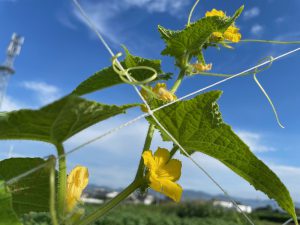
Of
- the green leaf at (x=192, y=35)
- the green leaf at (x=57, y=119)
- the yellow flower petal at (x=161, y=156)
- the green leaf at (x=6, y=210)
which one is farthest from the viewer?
the green leaf at (x=192, y=35)

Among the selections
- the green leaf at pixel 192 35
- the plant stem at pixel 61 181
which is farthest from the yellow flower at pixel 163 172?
the green leaf at pixel 192 35

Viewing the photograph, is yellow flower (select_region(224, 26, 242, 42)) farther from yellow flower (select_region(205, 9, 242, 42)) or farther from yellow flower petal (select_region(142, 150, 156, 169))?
yellow flower petal (select_region(142, 150, 156, 169))

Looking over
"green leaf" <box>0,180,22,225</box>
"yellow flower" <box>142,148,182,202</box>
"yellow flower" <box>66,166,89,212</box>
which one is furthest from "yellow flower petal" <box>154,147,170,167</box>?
"green leaf" <box>0,180,22,225</box>

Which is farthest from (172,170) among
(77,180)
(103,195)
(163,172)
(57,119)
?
(103,195)

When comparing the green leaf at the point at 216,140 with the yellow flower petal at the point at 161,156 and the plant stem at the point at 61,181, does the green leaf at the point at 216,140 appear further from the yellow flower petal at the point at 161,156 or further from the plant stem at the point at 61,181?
the plant stem at the point at 61,181

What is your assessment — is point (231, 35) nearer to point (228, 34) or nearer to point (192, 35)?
point (228, 34)

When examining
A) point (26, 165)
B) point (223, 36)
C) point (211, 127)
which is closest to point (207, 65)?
point (223, 36)
